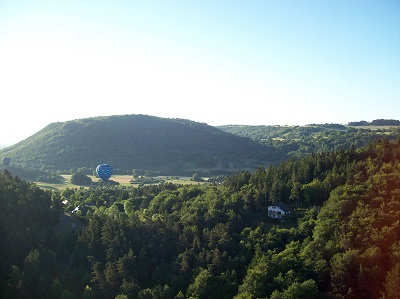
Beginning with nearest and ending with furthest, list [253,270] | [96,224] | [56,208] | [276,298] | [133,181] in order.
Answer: [276,298] → [253,270] → [96,224] → [56,208] → [133,181]

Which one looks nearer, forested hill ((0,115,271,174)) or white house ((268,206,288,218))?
white house ((268,206,288,218))

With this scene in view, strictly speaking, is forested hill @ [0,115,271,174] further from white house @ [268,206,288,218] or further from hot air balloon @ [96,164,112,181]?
white house @ [268,206,288,218]

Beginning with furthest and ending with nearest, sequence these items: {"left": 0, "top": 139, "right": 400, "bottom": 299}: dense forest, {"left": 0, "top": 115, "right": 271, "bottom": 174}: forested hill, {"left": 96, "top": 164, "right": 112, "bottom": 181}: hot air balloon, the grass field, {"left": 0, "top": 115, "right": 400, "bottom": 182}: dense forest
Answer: {"left": 0, "top": 115, "right": 271, "bottom": 174}: forested hill → {"left": 0, "top": 115, "right": 400, "bottom": 182}: dense forest → {"left": 96, "top": 164, "right": 112, "bottom": 181}: hot air balloon → the grass field → {"left": 0, "top": 139, "right": 400, "bottom": 299}: dense forest

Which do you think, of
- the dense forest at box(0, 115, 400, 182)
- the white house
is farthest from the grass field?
the white house

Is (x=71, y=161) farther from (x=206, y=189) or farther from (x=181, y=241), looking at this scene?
(x=181, y=241)

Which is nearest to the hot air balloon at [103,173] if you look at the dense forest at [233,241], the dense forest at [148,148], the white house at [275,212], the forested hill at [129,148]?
the dense forest at [148,148]

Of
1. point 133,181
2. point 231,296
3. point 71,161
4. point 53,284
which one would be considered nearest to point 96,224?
point 53,284

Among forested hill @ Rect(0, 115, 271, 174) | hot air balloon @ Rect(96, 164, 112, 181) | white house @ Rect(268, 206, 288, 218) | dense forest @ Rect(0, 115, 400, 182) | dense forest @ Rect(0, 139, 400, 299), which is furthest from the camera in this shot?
forested hill @ Rect(0, 115, 271, 174)

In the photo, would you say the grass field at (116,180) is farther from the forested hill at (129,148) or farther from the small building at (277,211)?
the small building at (277,211)
